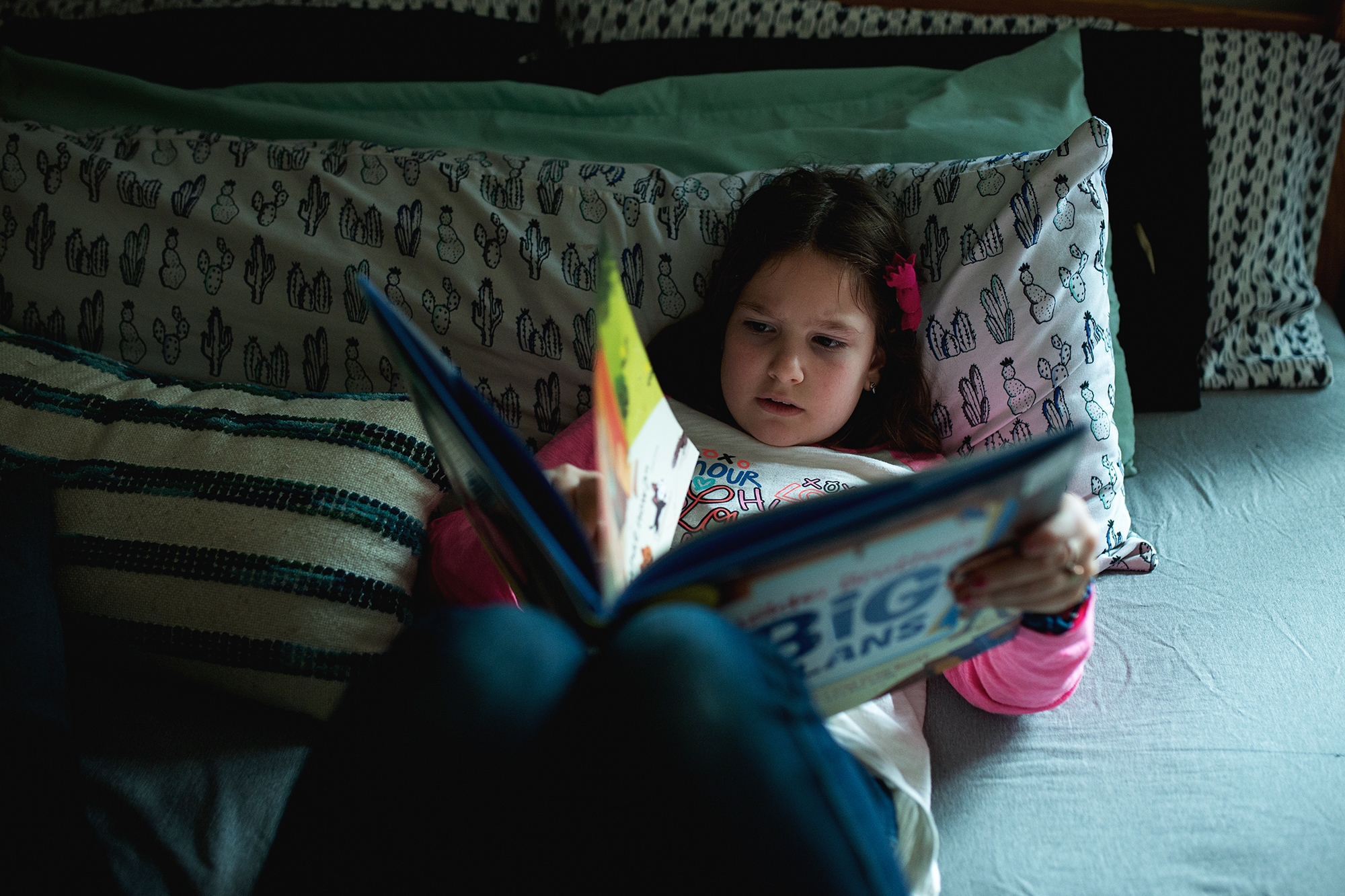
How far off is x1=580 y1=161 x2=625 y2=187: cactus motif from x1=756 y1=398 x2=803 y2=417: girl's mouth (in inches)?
15.0

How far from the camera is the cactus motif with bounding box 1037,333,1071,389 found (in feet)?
3.43

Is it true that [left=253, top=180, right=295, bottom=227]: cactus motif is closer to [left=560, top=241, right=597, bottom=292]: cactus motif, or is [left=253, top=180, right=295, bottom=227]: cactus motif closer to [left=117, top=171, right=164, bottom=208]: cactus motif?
[left=117, top=171, right=164, bottom=208]: cactus motif

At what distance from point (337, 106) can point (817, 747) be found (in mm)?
1252

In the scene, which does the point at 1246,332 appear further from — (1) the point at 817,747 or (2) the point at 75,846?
(2) the point at 75,846

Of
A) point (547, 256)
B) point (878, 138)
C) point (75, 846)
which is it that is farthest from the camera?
point (878, 138)

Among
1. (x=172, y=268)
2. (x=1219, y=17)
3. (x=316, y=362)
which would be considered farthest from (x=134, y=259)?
(x=1219, y=17)

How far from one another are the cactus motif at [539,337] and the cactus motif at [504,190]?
0.14m

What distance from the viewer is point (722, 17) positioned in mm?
1448

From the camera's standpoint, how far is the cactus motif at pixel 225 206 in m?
1.16

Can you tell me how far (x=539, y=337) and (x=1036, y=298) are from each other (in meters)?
0.62

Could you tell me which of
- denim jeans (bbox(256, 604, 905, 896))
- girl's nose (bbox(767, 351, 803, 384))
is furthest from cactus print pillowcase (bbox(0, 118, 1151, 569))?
denim jeans (bbox(256, 604, 905, 896))

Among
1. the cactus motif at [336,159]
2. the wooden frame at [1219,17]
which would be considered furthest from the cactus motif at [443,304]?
the wooden frame at [1219,17]

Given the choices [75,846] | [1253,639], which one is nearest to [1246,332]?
[1253,639]

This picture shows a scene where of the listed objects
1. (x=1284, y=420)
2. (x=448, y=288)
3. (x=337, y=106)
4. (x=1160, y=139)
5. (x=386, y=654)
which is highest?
(x=337, y=106)
